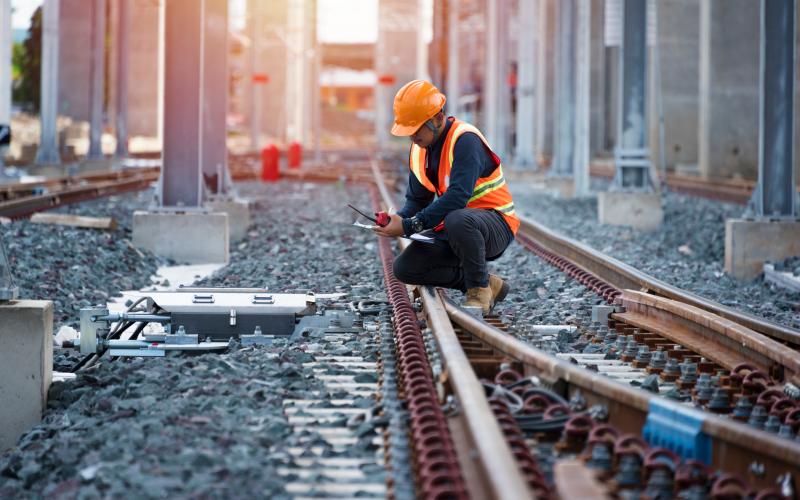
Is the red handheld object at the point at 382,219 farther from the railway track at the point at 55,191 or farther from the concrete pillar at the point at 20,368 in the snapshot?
the railway track at the point at 55,191

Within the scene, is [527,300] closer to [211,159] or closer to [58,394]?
[58,394]

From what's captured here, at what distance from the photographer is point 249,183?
2762 cm

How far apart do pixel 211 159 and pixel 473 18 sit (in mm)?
49534

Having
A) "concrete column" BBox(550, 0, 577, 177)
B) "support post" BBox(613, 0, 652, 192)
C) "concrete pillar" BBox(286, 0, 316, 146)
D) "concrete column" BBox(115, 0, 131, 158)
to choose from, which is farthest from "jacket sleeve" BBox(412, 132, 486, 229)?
"concrete pillar" BBox(286, 0, 316, 146)

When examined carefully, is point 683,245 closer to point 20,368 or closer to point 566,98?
point 20,368

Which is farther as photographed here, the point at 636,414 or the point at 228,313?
the point at 228,313

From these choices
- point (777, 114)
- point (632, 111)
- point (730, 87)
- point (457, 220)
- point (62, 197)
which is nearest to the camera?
point (457, 220)

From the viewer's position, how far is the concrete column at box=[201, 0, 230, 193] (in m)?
16.6

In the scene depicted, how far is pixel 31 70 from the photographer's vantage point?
63.4 meters

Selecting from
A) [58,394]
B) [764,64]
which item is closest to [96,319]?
[58,394]

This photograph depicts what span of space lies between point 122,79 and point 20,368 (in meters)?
31.8

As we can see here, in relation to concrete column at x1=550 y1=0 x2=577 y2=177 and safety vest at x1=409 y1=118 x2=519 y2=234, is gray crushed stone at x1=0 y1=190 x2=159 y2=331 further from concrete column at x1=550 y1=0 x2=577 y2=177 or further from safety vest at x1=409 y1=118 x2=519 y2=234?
concrete column at x1=550 y1=0 x2=577 y2=177

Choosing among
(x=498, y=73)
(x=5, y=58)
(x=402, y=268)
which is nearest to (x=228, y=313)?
(x=402, y=268)

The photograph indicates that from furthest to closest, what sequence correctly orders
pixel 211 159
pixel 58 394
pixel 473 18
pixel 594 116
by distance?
pixel 473 18, pixel 594 116, pixel 211 159, pixel 58 394
